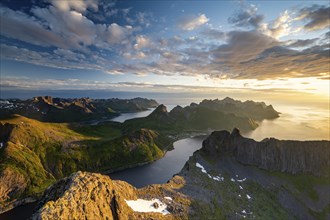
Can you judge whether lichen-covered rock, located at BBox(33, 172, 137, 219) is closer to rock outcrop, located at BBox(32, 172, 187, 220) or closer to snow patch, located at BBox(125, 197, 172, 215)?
rock outcrop, located at BBox(32, 172, 187, 220)

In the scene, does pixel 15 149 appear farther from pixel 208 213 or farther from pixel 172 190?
pixel 208 213

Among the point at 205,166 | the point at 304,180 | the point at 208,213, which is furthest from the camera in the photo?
the point at 304,180

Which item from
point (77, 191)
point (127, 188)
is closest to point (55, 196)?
point (77, 191)

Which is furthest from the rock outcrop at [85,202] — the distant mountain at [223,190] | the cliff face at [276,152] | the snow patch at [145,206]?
the cliff face at [276,152]

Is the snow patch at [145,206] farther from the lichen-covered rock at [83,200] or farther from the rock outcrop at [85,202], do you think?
the lichen-covered rock at [83,200]

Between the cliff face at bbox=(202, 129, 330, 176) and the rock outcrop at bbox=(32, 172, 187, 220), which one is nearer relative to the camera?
the rock outcrop at bbox=(32, 172, 187, 220)

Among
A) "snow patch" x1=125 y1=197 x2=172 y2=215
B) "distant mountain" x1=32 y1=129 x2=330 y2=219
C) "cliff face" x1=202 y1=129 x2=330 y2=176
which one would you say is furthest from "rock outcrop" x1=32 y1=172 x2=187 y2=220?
"cliff face" x1=202 y1=129 x2=330 y2=176

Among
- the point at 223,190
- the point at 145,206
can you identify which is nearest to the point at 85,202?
the point at 145,206

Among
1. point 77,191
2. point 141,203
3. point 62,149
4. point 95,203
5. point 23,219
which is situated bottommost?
point 23,219
